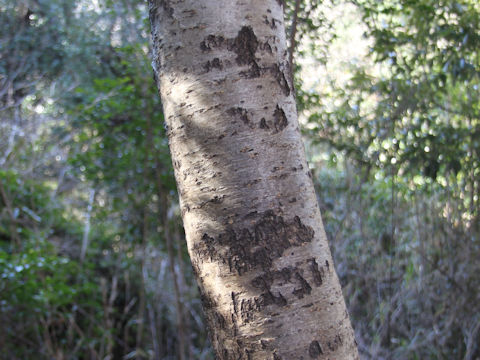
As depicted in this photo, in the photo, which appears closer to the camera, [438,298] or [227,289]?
[227,289]

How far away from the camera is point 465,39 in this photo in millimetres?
2826

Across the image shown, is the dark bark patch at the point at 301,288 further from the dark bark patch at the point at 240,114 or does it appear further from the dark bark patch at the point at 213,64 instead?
the dark bark patch at the point at 213,64

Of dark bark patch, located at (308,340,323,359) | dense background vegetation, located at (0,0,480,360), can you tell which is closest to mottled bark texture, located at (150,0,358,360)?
dark bark patch, located at (308,340,323,359)

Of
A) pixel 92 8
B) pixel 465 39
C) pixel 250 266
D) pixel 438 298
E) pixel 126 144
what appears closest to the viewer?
pixel 250 266

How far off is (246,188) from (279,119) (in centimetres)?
14

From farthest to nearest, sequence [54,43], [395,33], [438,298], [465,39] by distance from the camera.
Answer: [54,43] < [395,33] < [438,298] < [465,39]

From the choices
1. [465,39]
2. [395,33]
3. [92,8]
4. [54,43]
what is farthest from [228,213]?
[54,43]

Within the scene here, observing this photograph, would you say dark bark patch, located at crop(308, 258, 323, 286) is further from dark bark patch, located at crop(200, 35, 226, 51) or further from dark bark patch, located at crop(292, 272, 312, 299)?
dark bark patch, located at crop(200, 35, 226, 51)

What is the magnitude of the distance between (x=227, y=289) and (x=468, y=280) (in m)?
2.67

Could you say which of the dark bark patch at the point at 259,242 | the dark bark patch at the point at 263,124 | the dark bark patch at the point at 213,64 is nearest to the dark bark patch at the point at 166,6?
the dark bark patch at the point at 213,64

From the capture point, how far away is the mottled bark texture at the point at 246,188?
766mm

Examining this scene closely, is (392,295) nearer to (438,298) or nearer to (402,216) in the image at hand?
(438,298)

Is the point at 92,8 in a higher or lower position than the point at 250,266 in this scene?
higher

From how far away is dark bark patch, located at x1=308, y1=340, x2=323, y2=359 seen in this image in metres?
0.75
